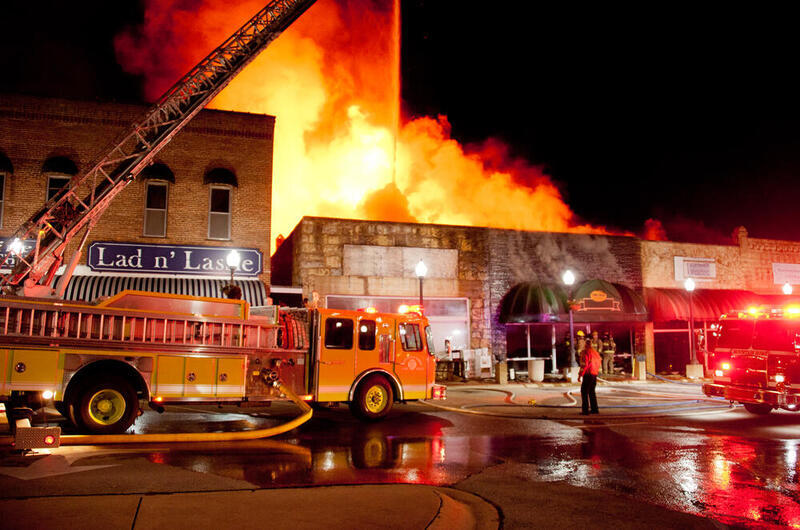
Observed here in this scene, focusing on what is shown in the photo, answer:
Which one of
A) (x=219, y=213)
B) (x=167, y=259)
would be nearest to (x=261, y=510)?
(x=167, y=259)

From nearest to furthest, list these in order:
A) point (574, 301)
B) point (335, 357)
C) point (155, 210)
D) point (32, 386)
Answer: point (32, 386)
point (335, 357)
point (155, 210)
point (574, 301)

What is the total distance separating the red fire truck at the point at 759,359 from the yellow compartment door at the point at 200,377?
1132 centimetres

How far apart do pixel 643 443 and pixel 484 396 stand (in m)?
7.25

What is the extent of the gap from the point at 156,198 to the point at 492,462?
15643 mm

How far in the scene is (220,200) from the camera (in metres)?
20.2

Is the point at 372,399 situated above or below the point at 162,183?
below

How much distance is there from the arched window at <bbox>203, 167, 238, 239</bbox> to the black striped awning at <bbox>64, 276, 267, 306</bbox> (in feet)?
5.94

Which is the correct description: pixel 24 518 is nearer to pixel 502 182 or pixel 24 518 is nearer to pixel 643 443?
pixel 643 443

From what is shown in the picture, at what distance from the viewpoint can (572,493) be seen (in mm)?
6457

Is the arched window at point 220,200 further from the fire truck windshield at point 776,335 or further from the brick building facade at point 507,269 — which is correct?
the fire truck windshield at point 776,335

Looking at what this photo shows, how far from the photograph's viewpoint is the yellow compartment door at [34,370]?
8531mm

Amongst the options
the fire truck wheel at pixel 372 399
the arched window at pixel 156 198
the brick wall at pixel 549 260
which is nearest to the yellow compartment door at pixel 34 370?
the fire truck wheel at pixel 372 399

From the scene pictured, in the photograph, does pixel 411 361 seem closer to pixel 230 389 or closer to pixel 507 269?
pixel 230 389

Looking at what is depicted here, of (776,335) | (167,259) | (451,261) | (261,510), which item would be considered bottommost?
(261,510)
